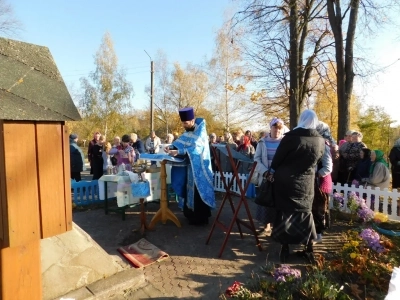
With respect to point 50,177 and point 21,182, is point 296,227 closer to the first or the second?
point 50,177

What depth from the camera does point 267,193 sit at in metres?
3.72

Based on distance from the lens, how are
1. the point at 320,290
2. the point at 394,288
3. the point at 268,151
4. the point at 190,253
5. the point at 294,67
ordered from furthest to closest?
the point at 294,67 → the point at 268,151 → the point at 190,253 → the point at 320,290 → the point at 394,288

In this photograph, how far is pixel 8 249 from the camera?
1917 millimetres

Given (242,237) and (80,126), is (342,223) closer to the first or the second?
(242,237)

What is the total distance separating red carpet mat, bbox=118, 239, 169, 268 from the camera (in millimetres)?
3712

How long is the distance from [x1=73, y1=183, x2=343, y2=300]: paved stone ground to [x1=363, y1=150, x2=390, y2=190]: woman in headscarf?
1.44 m

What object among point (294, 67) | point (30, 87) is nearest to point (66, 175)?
point (30, 87)

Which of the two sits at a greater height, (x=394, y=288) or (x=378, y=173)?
(x=378, y=173)

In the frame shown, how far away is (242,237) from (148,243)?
1.31 meters

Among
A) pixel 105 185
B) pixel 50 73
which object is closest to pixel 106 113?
pixel 105 185

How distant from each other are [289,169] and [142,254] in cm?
204

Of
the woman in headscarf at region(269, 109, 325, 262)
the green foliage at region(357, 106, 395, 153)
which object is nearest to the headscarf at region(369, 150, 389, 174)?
the woman in headscarf at region(269, 109, 325, 262)

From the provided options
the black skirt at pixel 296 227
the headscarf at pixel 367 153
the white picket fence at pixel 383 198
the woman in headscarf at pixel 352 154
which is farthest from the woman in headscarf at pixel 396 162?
the black skirt at pixel 296 227

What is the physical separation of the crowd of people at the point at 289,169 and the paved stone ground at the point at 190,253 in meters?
0.31
